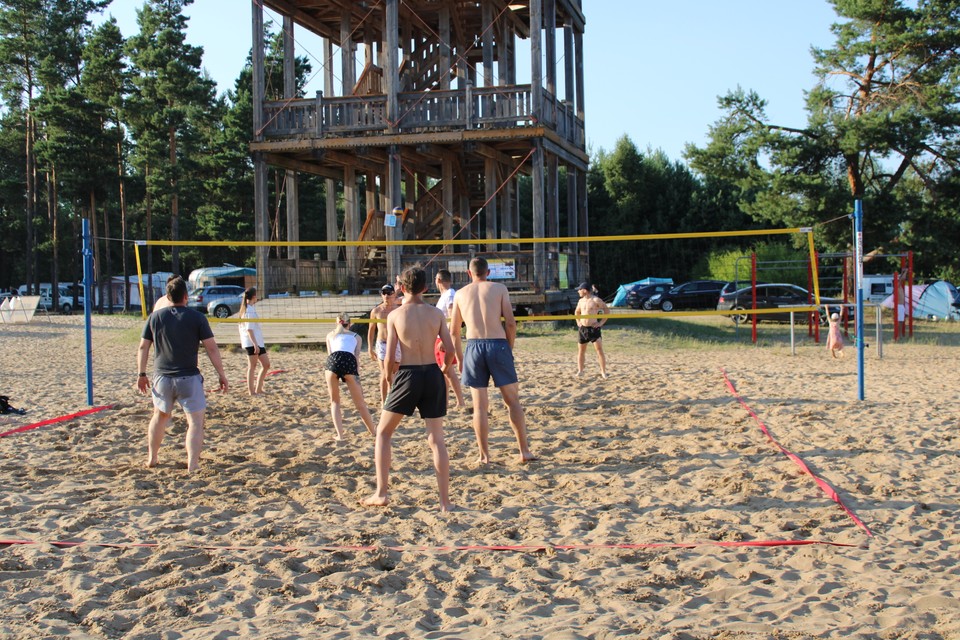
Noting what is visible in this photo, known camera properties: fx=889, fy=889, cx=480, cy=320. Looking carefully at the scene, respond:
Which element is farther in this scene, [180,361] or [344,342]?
[344,342]

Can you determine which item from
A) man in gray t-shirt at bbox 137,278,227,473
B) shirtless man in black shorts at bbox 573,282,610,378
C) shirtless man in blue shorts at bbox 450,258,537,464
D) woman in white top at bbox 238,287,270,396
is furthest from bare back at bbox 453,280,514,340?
shirtless man in black shorts at bbox 573,282,610,378

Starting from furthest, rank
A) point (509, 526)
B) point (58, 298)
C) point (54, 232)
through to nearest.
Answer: point (58, 298) → point (54, 232) → point (509, 526)

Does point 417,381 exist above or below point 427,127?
below

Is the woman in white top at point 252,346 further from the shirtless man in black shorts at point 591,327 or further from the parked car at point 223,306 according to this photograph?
the parked car at point 223,306

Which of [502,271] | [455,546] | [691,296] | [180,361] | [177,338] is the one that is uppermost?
[502,271]

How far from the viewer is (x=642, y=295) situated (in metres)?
30.9

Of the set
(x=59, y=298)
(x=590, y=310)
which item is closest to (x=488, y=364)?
(x=590, y=310)

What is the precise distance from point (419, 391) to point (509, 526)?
927 mm

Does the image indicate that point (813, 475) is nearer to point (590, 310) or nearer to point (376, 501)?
point (376, 501)

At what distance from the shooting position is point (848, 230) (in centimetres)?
2514

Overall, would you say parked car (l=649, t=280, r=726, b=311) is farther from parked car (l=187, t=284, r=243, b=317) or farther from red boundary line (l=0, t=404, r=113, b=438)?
red boundary line (l=0, t=404, r=113, b=438)

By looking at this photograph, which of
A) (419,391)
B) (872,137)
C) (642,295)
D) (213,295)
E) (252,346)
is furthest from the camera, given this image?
(642,295)

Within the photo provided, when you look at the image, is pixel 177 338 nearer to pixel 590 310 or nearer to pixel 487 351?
pixel 487 351

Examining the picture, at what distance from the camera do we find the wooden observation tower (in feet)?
56.7
